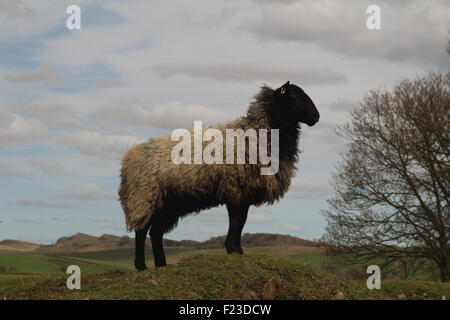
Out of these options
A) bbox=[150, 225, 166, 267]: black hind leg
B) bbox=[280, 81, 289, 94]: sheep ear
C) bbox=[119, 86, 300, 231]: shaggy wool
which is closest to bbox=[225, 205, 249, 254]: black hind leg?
bbox=[119, 86, 300, 231]: shaggy wool

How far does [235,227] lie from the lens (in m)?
11.7

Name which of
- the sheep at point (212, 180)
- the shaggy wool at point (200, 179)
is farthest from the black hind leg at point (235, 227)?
the shaggy wool at point (200, 179)

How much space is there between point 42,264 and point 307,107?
75.5 ft

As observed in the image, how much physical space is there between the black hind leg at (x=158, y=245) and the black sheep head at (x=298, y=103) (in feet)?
15.6

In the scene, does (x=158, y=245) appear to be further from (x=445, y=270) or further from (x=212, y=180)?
(x=445, y=270)

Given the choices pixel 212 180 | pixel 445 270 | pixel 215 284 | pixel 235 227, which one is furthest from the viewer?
pixel 445 270

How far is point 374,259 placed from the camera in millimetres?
25078

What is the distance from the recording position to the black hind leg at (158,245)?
13516 millimetres

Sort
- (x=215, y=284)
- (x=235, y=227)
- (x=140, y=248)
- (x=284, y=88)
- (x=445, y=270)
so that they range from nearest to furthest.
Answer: (x=215, y=284)
(x=235, y=227)
(x=284, y=88)
(x=140, y=248)
(x=445, y=270)

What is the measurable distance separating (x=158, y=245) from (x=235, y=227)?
2874 millimetres

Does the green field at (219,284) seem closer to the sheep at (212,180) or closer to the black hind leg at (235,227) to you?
the black hind leg at (235,227)

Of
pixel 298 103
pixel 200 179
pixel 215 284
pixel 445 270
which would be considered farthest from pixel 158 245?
pixel 445 270
